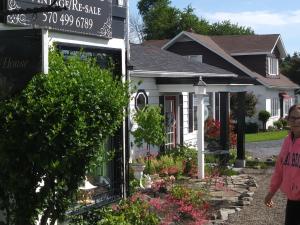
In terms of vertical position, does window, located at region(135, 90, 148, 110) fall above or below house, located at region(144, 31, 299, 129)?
below

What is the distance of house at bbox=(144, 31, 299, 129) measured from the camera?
123 feet

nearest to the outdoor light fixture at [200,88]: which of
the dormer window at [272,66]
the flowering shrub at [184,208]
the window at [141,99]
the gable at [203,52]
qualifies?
the window at [141,99]

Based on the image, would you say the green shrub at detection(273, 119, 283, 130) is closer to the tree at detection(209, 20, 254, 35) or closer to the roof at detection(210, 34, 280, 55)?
the roof at detection(210, 34, 280, 55)

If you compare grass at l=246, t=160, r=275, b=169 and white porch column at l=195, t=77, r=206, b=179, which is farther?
grass at l=246, t=160, r=275, b=169

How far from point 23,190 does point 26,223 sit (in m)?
0.38

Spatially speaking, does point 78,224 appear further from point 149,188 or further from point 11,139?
point 149,188

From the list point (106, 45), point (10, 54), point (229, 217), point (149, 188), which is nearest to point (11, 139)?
point (10, 54)

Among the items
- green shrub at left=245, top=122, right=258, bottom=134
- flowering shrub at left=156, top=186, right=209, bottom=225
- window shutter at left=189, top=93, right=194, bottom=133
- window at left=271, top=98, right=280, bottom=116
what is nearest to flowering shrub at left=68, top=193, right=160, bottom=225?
flowering shrub at left=156, top=186, right=209, bottom=225

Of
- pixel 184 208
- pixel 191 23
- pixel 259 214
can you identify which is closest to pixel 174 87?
pixel 259 214

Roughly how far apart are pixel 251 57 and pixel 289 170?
35.2m

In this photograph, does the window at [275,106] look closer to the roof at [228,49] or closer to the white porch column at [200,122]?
the roof at [228,49]

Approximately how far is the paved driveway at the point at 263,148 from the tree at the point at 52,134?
1678 cm

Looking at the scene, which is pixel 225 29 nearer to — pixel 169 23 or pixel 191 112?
pixel 169 23

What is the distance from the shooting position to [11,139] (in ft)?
16.3
